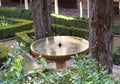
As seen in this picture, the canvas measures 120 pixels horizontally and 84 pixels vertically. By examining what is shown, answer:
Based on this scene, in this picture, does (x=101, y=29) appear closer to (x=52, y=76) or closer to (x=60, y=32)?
(x=52, y=76)

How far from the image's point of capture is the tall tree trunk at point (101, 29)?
21.9 ft

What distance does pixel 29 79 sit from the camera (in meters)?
2.88

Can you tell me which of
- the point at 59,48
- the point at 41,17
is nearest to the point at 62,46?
the point at 59,48

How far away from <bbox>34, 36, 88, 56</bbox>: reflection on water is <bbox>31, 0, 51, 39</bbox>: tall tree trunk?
1.90 meters

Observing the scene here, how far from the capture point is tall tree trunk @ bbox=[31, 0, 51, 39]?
44.0 feet

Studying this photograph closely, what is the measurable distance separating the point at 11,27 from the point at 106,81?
49.3ft

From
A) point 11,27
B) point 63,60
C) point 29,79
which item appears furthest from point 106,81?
point 11,27

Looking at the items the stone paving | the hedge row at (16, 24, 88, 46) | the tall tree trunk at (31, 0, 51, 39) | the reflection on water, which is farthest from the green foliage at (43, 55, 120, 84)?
the hedge row at (16, 24, 88, 46)

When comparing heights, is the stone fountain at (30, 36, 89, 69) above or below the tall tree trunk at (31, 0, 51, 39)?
below

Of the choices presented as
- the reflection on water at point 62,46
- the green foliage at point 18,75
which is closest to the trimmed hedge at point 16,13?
the reflection on water at point 62,46

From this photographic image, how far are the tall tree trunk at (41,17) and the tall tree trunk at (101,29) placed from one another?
6.60m

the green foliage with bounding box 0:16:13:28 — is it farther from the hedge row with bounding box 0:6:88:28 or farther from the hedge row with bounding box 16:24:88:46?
the hedge row with bounding box 16:24:88:46

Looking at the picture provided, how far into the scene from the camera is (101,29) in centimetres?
694

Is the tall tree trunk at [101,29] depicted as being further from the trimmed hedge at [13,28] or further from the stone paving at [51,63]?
the trimmed hedge at [13,28]
